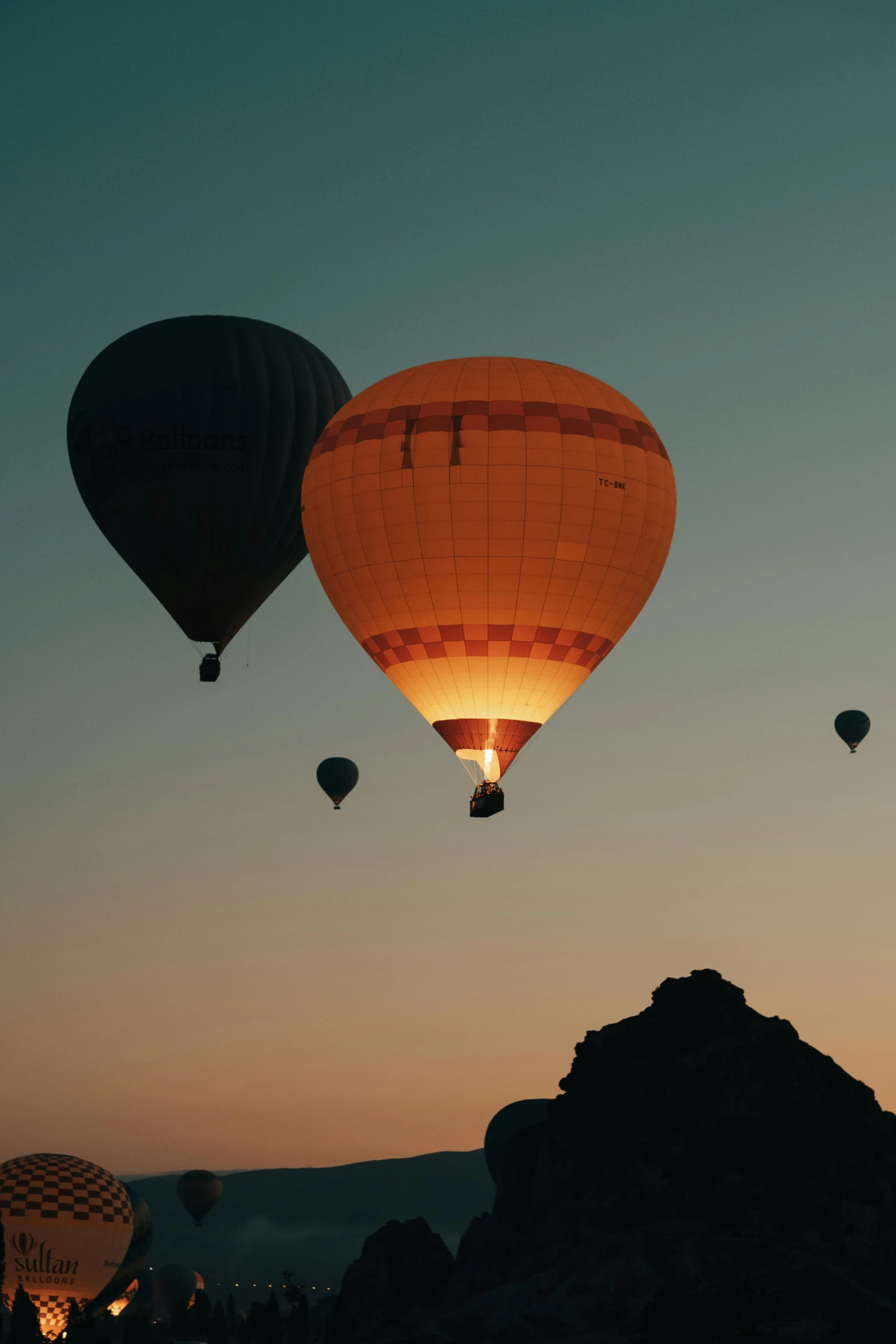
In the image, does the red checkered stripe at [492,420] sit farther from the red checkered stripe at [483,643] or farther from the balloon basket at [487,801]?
the balloon basket at [487,801]

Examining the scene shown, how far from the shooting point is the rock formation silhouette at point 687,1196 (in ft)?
271

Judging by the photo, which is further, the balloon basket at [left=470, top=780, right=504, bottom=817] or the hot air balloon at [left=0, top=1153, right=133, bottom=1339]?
the hot air balloon at [left=0, top=1153, right=133, bottom=1339]

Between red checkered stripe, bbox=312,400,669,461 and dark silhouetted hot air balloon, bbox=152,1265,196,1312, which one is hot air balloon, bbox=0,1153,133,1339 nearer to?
dark silhouetted hot air balloon, bbox=152,1265,196,1312

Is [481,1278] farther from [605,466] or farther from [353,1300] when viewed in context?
[605,466]

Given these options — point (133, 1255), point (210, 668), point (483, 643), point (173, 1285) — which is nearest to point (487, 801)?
point (483, 643)

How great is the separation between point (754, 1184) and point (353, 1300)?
22520mm

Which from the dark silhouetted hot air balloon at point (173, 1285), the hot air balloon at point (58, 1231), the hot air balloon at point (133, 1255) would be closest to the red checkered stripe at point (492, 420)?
the hot air balloon at point (58, 1231)

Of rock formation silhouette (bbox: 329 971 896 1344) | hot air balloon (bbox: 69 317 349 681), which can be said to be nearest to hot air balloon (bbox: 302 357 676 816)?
hot air balloon (bbox: 69 317 349 681)

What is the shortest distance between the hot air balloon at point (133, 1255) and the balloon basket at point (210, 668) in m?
63.8

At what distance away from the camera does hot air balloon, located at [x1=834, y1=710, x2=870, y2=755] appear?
91000 millimetres

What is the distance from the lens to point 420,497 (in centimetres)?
4716

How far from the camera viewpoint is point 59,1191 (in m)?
108

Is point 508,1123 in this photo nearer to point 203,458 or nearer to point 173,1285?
point 203,458

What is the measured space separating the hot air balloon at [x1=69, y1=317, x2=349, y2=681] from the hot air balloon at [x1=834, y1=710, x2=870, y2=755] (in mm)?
42401
